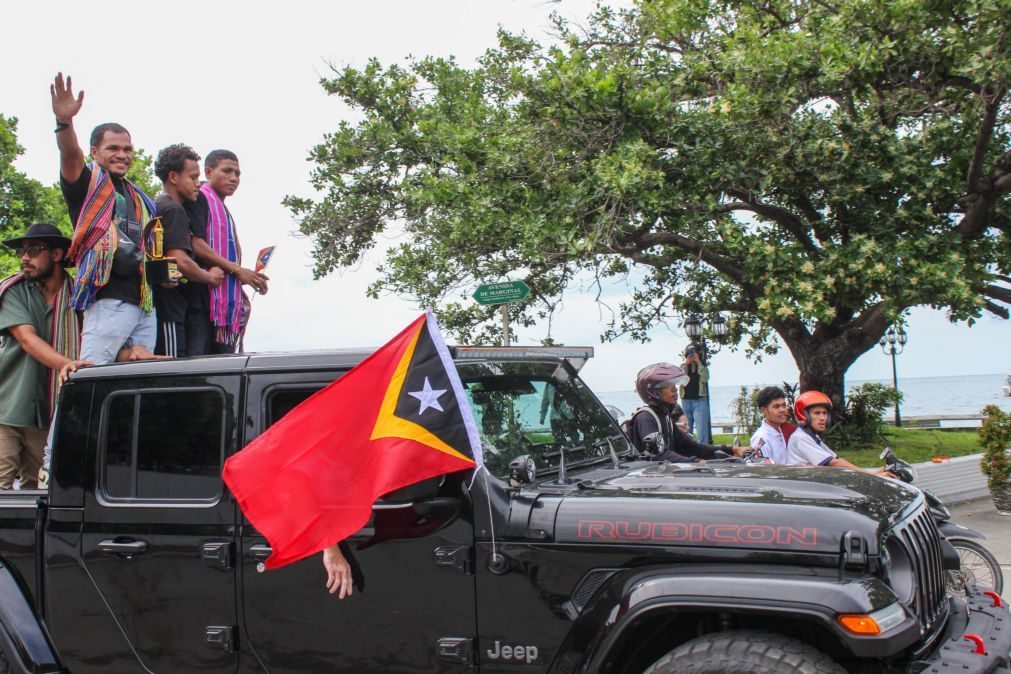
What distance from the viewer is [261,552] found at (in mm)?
3596

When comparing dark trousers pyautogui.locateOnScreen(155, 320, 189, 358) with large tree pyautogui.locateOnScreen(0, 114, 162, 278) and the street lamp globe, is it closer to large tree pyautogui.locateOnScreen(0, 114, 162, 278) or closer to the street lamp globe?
the street lamp globe

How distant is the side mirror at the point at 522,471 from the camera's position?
3.40m

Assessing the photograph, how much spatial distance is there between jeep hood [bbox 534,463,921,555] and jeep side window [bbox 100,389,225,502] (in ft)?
4.76

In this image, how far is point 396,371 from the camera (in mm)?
3496

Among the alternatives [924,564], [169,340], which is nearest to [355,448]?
[924,564]

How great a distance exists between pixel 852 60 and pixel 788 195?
2.47 m

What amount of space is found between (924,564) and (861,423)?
59.6ft

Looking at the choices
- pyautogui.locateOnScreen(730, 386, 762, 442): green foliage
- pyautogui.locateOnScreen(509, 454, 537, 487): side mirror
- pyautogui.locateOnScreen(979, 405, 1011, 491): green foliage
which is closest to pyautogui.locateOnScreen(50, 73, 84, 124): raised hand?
pyautogui.locateOnScreen(509, 454, 537, 487): side mirror

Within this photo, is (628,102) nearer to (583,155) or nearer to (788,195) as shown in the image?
(583,155)

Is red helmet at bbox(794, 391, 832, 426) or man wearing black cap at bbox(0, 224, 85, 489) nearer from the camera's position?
man wearing black cap at bbox(0, 224, 85, 489)

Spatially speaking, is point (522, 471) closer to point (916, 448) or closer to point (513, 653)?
point (513, 653)

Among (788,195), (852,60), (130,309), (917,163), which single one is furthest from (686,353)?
(130,309)

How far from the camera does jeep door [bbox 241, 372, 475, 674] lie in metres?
3.35

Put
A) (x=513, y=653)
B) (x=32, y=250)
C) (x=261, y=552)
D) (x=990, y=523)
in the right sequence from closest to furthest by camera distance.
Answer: (x=513, y=653) < (x=261, y=552) < (x=32, y=250) < (x=990, y=523)
